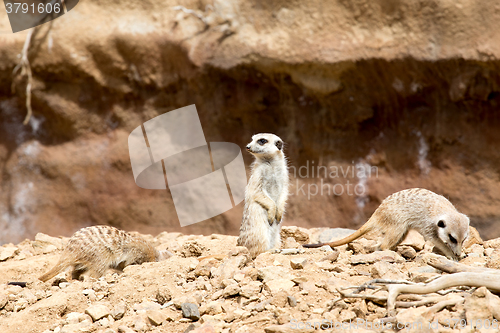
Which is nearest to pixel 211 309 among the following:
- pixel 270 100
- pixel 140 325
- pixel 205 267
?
pixel 140 325

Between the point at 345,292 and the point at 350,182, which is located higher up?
the point at 345,292

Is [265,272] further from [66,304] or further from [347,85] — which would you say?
[347,85]

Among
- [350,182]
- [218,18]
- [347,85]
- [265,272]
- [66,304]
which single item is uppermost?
[218,18]

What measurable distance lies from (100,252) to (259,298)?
5.04ft

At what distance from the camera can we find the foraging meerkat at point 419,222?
Result: 9.40ft

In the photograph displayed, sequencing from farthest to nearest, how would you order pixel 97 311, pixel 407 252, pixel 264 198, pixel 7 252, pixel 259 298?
pixel 7 252 < pixel 264 198 < pixel 407 252 < pixel 97 311 < pixel 259 298

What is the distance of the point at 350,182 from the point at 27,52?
4.20m

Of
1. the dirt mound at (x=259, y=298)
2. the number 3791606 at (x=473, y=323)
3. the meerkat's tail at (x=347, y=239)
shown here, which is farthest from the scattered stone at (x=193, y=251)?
the number 3791606 at (x=473, y=323)

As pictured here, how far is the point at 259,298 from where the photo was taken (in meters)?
2.07

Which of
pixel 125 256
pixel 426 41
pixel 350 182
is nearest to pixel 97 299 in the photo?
pixel 125 256

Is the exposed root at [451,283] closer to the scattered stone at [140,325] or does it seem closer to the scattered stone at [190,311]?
the scattered stone at [190,311]

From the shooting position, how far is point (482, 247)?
122 inches

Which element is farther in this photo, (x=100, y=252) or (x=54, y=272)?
(x=100, y=252)

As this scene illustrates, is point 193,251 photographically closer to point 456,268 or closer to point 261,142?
point 261,142
